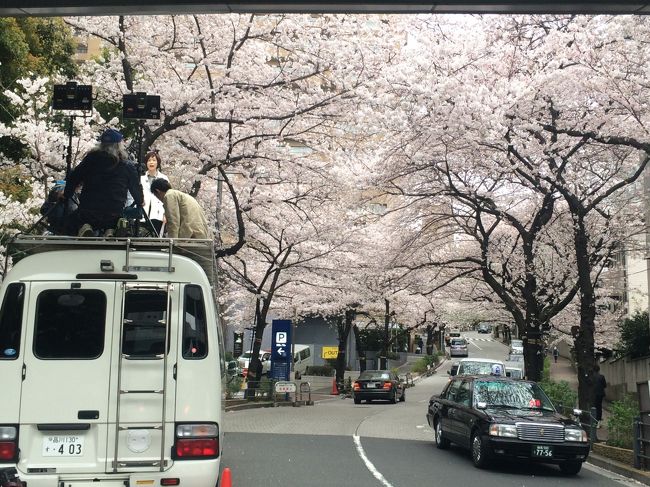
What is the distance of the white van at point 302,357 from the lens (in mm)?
55072

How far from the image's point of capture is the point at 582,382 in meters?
17.7

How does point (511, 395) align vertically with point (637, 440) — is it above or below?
above

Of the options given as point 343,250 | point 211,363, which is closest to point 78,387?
point 211,363

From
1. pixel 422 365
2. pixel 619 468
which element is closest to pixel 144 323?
pixel 619 468

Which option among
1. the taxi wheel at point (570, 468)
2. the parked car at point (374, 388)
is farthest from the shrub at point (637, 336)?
the taxi wheel at point (570, 468)

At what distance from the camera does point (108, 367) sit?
21.0 feet

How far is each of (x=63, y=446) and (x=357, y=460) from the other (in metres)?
8.10

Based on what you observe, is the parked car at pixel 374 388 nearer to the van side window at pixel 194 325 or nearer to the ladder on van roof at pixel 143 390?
the van side window at pixel 194 325

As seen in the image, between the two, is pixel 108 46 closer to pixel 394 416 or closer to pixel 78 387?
pixel 394 416

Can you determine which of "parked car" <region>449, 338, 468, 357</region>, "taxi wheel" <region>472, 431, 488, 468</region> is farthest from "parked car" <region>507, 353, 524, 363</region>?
"taxi wheel" <region>472, 431, 488, 468</region>

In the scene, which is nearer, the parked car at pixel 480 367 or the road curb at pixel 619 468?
the road curb at pixel 619 468

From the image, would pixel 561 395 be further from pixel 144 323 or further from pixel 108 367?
pixel 108 367

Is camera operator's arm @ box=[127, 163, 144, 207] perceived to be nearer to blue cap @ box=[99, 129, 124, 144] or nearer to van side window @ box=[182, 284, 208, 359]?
blue cap @ box=[99, 129, 124, 144]

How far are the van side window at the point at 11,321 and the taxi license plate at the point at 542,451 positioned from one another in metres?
8.81
